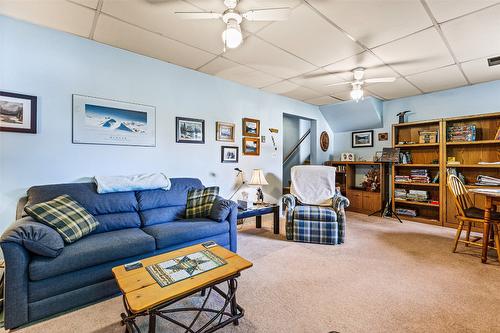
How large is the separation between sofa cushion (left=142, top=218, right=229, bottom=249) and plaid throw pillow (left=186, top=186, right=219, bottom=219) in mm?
137

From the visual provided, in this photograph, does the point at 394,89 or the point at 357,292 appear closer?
the point at 357,292

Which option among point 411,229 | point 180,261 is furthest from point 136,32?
point 411,229

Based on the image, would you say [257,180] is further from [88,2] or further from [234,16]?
[88,2]

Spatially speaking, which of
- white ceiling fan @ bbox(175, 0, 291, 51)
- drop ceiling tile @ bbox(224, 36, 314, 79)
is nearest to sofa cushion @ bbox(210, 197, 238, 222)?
white ceiling fan @ bbox(175, 0, 291, 51)

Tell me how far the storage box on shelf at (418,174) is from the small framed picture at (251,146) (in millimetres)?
2793

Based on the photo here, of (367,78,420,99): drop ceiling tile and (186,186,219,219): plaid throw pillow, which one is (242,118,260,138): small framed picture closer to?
(186,186,219,219): plaid throw pillow

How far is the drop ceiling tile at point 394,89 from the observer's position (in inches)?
159

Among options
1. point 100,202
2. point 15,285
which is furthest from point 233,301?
point 100,202

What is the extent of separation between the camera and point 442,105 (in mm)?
4414

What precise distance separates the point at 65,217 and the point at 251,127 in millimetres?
3023

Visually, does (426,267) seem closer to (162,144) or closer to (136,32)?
(162,144)

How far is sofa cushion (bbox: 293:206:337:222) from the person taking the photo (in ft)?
10.6

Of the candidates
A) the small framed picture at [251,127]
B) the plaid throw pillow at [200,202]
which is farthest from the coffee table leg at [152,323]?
the small framed picture at [251,127]

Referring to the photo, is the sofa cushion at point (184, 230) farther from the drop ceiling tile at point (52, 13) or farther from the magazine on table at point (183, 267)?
the drop ceiling tile at point (52, 13)
